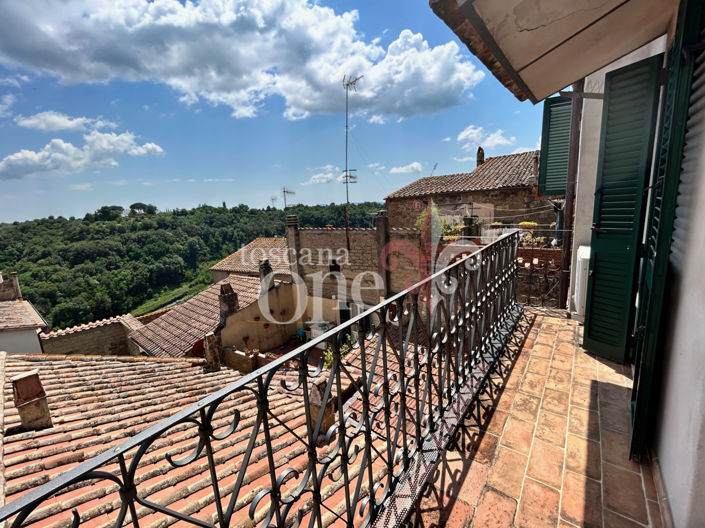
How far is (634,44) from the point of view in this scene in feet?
7.95

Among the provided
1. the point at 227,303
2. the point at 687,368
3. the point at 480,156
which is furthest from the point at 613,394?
the point at 480,156

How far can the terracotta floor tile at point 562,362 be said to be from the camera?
9.39ft

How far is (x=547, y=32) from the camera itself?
1771 mm

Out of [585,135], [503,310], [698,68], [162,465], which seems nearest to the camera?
[698,68]

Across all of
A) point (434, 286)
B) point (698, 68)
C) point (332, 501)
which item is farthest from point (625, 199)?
point (332, 501)

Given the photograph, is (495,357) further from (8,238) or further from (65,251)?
(8,238)

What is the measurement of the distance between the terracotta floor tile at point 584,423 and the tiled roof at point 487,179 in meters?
12.9

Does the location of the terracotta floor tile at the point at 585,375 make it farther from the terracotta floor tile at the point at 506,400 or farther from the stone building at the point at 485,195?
the stone building at the point at 485,195

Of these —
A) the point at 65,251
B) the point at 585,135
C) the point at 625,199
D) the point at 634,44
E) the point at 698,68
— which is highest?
the point at 634,44

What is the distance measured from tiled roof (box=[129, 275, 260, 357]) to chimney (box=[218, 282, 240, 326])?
37 centimetres

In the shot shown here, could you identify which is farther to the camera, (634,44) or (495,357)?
(495,357)

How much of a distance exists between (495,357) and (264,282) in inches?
429

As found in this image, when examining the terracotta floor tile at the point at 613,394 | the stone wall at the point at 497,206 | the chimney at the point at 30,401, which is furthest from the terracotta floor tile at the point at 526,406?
the stone wall at the point at 497,206

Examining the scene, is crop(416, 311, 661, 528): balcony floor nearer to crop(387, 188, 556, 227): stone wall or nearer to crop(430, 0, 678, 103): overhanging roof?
crop(430, 0, 678, 103): overhanging roof
